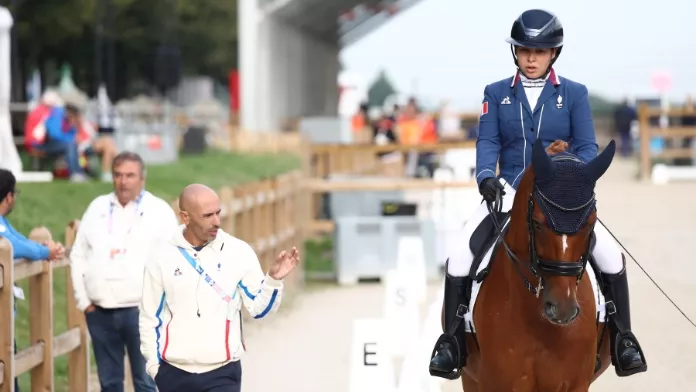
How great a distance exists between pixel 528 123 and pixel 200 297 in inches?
76.6

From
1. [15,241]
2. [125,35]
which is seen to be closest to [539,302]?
[15,241]

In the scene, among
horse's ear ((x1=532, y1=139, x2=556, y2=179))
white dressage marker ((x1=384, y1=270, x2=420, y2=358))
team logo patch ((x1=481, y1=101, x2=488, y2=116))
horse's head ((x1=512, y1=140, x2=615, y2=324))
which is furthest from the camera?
white dressage marker ((x1=384, y1=270, x2=420, y2=358))

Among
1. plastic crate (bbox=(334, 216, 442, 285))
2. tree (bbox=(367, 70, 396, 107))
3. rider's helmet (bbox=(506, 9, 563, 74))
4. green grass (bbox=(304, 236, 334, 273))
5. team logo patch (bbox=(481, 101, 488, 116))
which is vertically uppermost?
tree (bbox=(367, 70, 396, 107))

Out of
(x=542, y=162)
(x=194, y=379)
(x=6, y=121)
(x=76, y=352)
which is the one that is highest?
(x=6, y=121)

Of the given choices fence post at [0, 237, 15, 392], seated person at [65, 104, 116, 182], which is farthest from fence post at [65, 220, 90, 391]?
seated person at [65, 104, 116, 182]

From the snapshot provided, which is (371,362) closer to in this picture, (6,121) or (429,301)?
(429,301)

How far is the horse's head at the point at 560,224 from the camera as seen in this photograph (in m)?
5.44

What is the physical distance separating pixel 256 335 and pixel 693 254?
8613 mm

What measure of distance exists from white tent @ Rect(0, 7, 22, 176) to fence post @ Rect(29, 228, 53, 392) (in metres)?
7.03

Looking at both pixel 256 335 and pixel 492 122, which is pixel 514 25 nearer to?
pixel 492 122

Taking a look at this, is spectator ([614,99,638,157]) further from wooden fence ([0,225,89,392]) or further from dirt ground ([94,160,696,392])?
wooden fence ([0,225,89,392])

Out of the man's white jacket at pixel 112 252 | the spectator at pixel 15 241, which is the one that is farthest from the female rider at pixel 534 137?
the spectator at pixel 15 241

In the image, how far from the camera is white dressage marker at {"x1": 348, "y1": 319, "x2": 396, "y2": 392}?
874 centimetres

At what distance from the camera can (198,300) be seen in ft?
18.9
